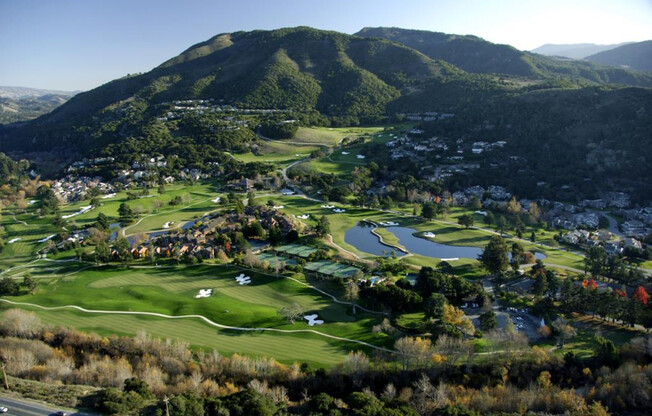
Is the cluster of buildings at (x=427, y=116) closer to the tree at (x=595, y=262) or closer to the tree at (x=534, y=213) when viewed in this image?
the tree at (x=534, y=213)

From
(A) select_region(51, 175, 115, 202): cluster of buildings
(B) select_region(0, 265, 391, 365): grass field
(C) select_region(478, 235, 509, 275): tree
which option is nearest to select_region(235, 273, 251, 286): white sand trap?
(B) select_region(0, 265, 391, 365): grass field

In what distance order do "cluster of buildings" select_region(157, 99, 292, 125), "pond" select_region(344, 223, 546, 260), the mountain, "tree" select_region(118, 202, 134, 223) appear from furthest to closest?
1. the mountain
2. "cluster of buildings" select_region(157, 99, 292, 125)
3. "tree" select_region(118, 202, 134, 223)
4. "pond" select_region(344, 223, 546, 260)

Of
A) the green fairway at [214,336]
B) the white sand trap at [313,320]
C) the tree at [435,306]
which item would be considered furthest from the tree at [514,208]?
the green fairway at [214,336]

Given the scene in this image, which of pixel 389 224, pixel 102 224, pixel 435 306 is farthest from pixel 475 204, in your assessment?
pixel 102 224

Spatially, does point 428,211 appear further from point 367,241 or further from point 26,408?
point 26,408

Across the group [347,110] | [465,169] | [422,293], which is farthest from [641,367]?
[347,110]

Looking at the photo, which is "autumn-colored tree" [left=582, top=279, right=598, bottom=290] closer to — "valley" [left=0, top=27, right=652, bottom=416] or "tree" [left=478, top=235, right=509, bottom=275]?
"valley" [left=0, top=27, right=652, bottom=416]

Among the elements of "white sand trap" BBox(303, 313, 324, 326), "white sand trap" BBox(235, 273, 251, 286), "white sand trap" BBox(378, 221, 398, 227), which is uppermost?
"white sand trap" BBox(378, 221, 398, 227)
